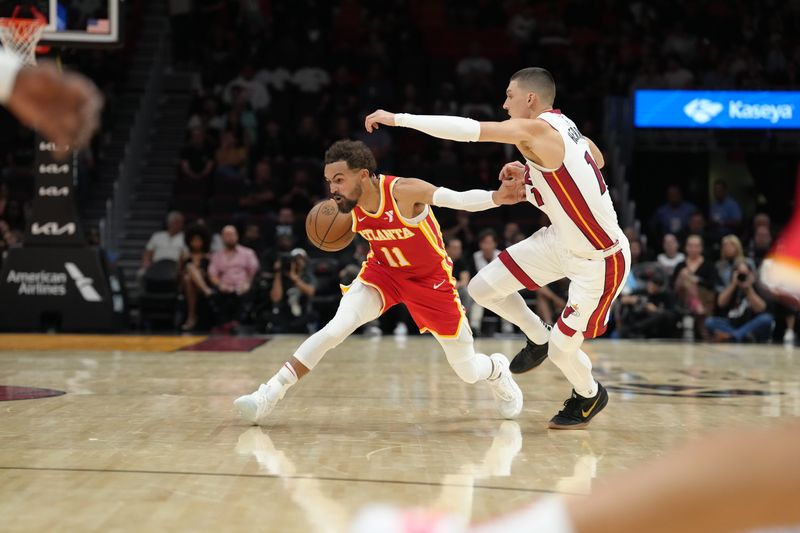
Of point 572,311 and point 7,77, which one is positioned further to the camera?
point 572,311

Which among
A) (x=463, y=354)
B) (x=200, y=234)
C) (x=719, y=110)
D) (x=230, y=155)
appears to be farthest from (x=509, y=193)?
(x=719, y=110)

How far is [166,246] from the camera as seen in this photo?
1253cm

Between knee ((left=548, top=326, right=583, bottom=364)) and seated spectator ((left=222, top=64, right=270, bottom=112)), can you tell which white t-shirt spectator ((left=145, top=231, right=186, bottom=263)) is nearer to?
seated spectator ((left=222, top=64, right=270, bottom=112))

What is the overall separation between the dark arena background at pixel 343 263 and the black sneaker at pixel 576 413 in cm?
14

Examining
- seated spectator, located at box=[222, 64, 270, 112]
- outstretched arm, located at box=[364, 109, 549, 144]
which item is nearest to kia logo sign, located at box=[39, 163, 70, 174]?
seated spectator, located at box=[222, 64, 270, 112]

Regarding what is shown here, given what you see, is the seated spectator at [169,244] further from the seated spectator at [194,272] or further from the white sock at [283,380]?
the white sock at [283,380]

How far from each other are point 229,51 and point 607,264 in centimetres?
1292

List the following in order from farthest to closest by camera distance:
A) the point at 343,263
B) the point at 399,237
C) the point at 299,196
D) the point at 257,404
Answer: the point at 299,196
the point at 343,263
the point at 399,237
the point at 257,404

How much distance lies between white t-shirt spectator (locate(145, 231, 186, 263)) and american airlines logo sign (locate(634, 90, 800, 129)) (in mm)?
6757

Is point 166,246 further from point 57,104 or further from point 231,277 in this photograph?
point 57,104

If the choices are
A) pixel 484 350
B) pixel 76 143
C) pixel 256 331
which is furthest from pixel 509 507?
pixel 256 331

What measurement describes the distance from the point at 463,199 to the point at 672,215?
30.7ft

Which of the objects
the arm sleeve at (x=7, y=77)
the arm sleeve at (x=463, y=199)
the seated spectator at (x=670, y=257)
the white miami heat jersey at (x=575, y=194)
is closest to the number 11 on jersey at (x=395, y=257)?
the arm sleeve at (x=463, y=199)

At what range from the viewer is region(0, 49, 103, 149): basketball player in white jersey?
6.68 feet
